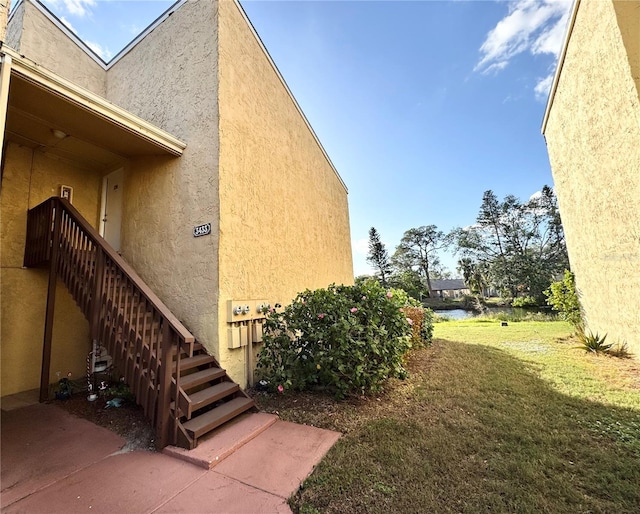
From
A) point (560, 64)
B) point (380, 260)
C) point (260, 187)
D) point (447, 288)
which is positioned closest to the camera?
point (260, 187)

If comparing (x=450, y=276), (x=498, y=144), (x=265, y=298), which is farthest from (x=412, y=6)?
(x=450, y=276)

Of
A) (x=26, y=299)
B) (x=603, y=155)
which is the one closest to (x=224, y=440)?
(x=26, y=299)

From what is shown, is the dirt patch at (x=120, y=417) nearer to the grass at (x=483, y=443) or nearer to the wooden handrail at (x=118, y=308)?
the wooden handrail at (x=118, y=308)

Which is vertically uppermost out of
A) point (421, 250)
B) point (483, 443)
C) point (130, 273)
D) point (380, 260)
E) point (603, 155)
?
point (421, 250)

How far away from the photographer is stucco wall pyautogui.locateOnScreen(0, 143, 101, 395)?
458 centimetres

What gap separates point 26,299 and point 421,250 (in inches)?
1674

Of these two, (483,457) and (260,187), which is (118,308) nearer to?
(260,187)

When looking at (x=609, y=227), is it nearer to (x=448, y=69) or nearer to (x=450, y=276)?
(x=448, y=69)

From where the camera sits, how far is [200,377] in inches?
138

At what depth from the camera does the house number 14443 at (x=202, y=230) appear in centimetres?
423

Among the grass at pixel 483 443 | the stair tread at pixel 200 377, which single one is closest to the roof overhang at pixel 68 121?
the stair tread at pixel 200 377

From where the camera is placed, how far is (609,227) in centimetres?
616

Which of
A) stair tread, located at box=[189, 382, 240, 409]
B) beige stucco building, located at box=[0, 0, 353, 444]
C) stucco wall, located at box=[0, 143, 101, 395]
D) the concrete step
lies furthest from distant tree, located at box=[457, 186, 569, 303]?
stucco wall, located at box=[0, 143, 101, 395]

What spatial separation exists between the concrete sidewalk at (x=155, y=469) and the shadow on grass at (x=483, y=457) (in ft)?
1.08
